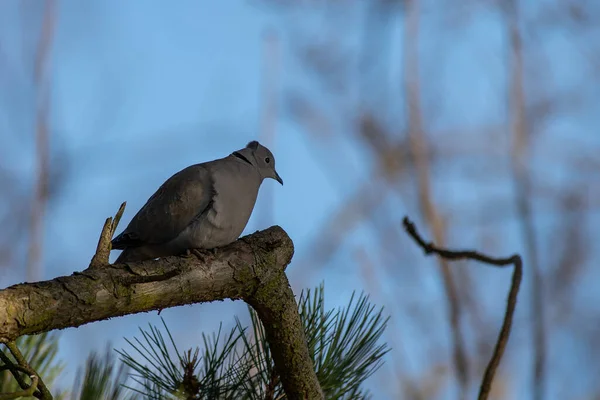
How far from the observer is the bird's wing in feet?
7.52

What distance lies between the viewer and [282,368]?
1.76 m

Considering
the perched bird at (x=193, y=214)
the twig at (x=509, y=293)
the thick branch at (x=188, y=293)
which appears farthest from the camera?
the perched bird at (x=193, y=214)

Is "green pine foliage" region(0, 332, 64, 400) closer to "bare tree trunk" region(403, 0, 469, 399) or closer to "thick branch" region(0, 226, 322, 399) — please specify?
"thick branch" region(0, 226, 322, 399)

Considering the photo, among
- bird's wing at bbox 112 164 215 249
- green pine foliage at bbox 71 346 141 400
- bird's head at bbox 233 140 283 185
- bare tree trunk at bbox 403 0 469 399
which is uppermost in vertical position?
bare tree trunk at bbox 403 0 469 399

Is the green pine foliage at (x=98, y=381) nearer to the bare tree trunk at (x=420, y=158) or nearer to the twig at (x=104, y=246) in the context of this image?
the twig at (x=104, y=246)

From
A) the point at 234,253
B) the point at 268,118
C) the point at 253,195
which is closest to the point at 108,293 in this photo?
the point at 234,253

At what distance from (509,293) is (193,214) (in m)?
1.01

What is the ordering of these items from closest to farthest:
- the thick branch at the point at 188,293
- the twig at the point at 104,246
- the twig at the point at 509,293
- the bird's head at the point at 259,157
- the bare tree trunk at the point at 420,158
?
the thick branch at the point at 188,293 < the twig at the point at 104,246 < the twig at the point at 509,293 < the bird's head at the point at 259,157 < the bare tree trunk at the point at 420,158

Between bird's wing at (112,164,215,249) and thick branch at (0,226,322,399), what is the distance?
0.53m

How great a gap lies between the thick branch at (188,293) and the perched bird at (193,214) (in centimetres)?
43

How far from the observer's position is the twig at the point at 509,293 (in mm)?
1699

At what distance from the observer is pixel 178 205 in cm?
230

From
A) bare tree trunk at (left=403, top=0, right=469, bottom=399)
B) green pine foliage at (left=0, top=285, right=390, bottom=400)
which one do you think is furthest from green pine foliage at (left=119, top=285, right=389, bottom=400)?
bare tree trunk at (left=403, top=0, right=469, bottom=399)

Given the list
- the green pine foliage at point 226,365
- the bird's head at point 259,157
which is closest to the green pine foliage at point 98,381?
the green pine foliage at point 226,365
